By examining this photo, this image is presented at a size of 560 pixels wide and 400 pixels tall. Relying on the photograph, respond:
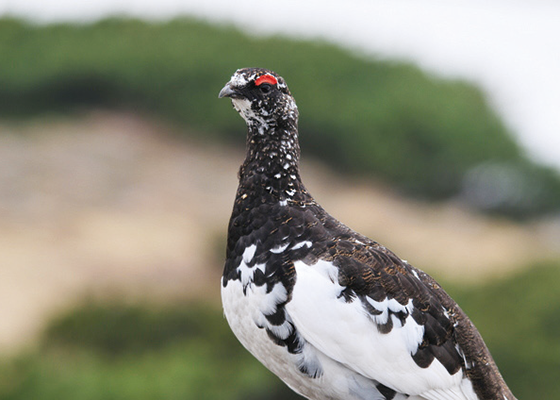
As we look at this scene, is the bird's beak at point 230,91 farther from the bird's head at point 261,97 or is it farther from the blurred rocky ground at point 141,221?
the blurred rocky ground at point 141,221

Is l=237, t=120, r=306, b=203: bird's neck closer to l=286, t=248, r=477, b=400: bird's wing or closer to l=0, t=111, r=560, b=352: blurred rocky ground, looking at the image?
l=286, t=248, r=477, b=400: bird's wing

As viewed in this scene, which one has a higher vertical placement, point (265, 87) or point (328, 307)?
point (265, 87)

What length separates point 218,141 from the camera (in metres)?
13.1

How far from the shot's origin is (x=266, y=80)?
261 cm

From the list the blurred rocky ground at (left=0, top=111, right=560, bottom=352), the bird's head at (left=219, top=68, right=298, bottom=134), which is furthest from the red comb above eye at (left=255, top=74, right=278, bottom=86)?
the blurred rocky ground at (left=0, top=111, right=560, bottom=352)

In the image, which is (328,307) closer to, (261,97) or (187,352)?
(261,97)

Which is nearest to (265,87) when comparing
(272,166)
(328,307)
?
(272,166)

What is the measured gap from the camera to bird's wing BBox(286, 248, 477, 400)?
2436 millimetres

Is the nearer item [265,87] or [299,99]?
[265,87]

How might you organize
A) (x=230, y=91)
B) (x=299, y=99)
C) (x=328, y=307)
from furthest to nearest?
(x=299, y=99)
(x=230, y=91)
(x=328, y=307)

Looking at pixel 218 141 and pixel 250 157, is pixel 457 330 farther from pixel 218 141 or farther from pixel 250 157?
pixel 218 141

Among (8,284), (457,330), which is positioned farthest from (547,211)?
(457,330)

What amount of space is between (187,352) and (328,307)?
354cm

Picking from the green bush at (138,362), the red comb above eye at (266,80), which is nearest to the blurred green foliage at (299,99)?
the green bush at (138,362)
